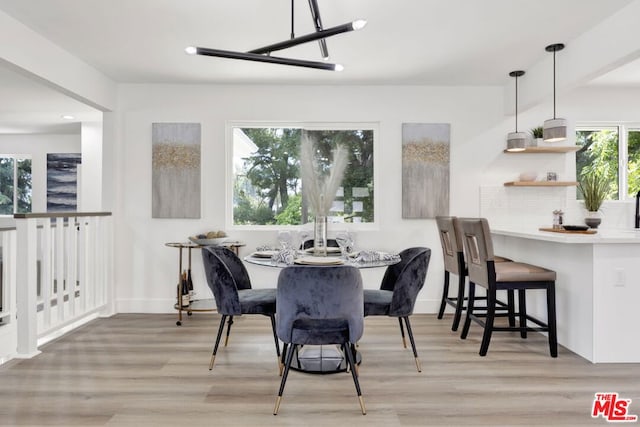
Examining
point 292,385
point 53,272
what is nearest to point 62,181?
point 53,272

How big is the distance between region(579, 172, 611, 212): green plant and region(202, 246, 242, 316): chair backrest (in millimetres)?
3741

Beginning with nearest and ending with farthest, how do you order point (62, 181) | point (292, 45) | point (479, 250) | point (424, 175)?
point (292, 45) < point (479, 250) < point (424, 175) < point (62, 181)

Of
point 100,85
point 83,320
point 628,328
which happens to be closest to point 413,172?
point 628,328

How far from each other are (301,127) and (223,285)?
2339 mm

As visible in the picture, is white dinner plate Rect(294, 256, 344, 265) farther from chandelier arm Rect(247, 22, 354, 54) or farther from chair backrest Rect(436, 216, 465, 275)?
chair backrest Rect(436, 216, 465, 275)

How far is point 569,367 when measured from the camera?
2812mm

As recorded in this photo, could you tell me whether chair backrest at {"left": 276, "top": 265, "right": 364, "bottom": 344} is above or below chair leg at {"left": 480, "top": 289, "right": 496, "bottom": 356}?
above

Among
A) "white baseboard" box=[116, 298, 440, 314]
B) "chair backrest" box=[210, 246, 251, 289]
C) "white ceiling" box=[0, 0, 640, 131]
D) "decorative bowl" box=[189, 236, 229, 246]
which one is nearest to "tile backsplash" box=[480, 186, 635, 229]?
"white ceiling" box=[0, 0, 640, 131]

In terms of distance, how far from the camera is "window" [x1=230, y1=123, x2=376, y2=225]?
4504mm

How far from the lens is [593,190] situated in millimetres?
4270

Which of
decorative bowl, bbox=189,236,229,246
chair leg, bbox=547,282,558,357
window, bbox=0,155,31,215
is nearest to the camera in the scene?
chair leg, bbox=547,282,558,357

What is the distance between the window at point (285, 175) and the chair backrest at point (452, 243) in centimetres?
86

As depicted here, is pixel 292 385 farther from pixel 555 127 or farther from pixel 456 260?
pixel 555 127

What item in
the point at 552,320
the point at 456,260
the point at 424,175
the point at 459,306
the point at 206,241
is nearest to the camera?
the point at 552,320
